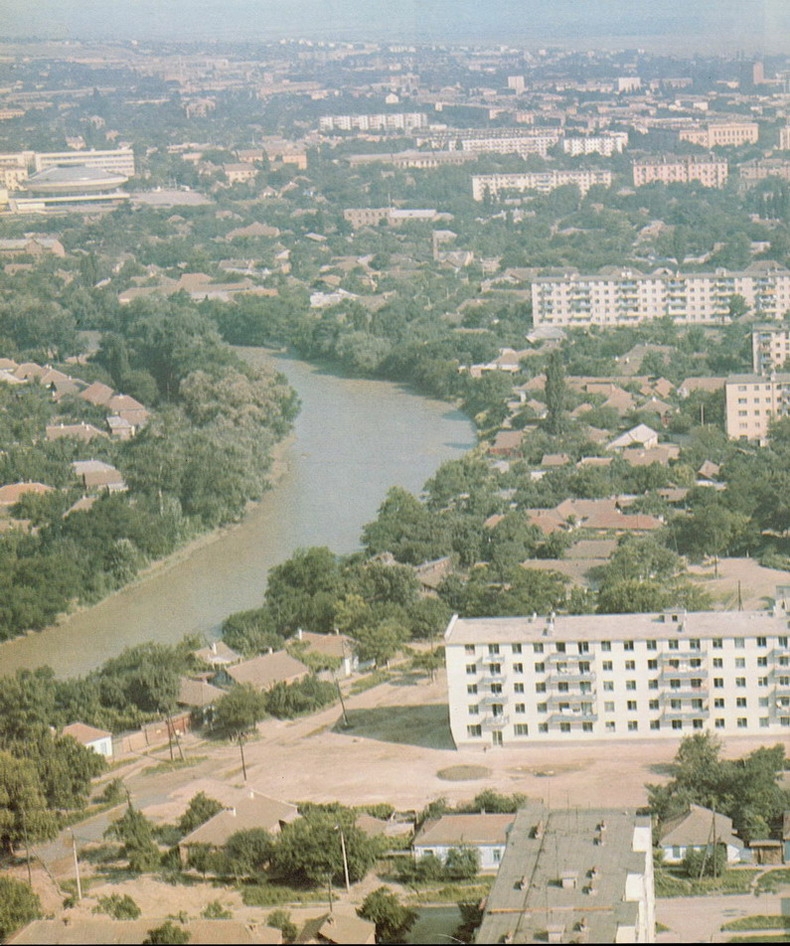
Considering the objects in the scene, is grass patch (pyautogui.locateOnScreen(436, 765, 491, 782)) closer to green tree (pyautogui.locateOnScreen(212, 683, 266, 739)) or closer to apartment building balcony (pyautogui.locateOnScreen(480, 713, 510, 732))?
apartment building balcony (pyautogui.locateOnScreen(480, 713, 510, 732))

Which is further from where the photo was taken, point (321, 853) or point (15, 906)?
point (321, 853)

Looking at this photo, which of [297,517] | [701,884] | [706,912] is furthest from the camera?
[297,517]

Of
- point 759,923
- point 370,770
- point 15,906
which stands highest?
point 15,906

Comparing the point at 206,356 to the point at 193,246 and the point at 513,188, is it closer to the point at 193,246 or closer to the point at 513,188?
the point at 193,246

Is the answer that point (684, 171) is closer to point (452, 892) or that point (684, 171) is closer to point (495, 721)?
point (495, 721)

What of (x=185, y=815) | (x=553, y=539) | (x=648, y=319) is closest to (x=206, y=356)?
(x=648, y=319)

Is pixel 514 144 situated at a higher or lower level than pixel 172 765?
Answer: higher

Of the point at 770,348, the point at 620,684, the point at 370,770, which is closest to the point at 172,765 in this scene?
the point at 370,770

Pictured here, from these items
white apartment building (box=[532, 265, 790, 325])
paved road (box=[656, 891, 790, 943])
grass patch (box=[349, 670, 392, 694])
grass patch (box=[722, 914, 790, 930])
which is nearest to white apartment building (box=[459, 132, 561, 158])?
white apartment building (box=[532, 265, 790, 325])
